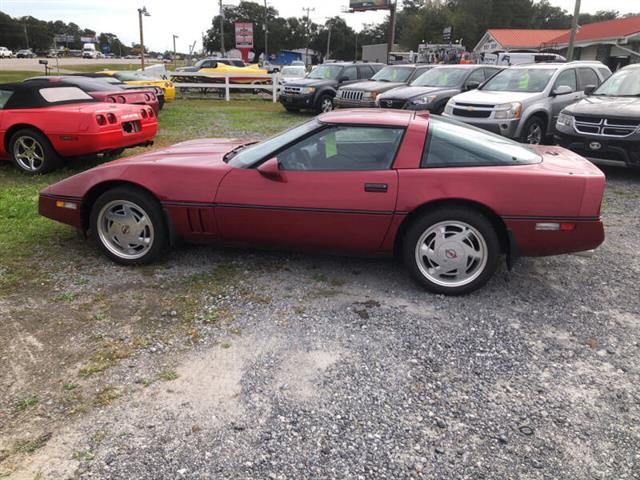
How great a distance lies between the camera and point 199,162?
4121 mm

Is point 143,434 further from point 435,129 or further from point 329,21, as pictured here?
point 329,21

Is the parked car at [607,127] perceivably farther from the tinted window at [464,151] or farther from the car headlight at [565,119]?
the tinted window at [464,151]

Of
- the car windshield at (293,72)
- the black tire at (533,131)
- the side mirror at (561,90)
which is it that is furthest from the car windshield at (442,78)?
the car windshield at (293,72)

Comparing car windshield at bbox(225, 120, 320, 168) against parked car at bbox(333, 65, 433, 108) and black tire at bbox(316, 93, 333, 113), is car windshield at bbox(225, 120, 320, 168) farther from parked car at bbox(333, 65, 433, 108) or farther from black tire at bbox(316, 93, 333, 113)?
black tire at bbox(316, 93, 333, 113)

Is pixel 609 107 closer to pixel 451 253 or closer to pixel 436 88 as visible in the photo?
pixel 436 88

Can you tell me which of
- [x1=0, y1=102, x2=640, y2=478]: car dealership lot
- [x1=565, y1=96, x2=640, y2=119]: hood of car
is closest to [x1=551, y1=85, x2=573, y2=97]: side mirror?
[x1=565, y1=96, x2=640, y2=119]: hood of car

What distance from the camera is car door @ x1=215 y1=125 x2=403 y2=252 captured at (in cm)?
373

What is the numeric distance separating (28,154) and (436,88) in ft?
28.2

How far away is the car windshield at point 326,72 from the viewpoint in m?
16.4

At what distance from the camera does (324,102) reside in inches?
624

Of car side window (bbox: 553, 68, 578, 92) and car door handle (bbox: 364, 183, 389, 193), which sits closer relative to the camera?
car door handle (bbox: 364, 183, 389, 193)

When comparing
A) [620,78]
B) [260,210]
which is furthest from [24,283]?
[620,78]

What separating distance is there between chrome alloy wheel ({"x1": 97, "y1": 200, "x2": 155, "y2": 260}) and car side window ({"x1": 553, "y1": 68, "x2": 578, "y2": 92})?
8.48 metres

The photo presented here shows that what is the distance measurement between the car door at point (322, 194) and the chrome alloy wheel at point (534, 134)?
6.23 metres
